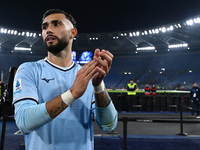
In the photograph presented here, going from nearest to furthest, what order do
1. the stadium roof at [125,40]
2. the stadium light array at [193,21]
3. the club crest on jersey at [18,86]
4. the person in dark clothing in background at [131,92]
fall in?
the club crest on jersey at [18,86], the person in dark clothing in background at [131,92], the stadium light array at [193,21], the stadium roof at [125,40]

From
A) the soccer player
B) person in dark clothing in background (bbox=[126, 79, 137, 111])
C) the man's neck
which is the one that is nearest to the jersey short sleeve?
the soccer player

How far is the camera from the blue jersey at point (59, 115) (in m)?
1.06

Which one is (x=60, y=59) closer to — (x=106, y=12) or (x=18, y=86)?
(x=18, y=86)

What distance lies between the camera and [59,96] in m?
0.93

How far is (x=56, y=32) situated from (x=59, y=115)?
0.62m

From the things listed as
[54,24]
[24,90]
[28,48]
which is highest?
[28,48]

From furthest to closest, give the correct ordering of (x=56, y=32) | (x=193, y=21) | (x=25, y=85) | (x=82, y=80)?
(x=193, y=21), (x=56, y=32), (x=25, y=85), (x=82, y=80)

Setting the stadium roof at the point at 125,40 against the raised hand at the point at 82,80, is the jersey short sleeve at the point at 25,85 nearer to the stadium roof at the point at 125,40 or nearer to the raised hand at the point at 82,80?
the raised hand at the point at 82,80

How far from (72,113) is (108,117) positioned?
0.87ft

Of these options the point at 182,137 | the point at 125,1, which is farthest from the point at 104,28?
the point at 182,137

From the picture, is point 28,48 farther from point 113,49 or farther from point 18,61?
point 113,49

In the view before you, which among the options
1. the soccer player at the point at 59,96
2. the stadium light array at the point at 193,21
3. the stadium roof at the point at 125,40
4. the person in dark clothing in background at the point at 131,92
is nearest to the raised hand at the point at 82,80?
the soccer player at the point at 59,96

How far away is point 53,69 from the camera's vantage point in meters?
1.23

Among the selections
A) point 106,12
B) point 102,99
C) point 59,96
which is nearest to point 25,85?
point 59,96
